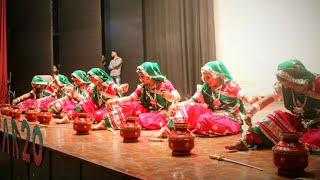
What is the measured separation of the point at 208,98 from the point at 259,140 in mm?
973

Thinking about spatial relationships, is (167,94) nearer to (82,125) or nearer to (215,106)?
(215,106)

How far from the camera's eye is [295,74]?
232 centimetres

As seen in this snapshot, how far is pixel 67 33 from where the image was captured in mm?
7156

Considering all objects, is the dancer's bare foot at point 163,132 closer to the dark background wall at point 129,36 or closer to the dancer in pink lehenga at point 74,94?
the dancer in pink lehenga at point 74,94

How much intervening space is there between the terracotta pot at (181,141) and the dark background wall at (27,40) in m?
5.84

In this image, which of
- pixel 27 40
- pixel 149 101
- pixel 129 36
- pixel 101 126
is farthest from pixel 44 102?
pixel 129 36

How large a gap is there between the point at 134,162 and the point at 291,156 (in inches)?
33.7

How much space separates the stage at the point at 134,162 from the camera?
181 cm

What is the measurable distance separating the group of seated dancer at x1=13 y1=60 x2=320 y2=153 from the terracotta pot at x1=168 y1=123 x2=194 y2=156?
1.05 feet

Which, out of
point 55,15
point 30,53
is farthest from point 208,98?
point 55,15

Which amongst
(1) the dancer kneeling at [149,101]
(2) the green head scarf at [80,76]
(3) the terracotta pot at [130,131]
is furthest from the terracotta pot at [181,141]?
(2) the green head scarf at [80,76]

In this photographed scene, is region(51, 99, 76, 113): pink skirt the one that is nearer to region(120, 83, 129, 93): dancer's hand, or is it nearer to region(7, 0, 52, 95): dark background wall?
region(120, 83, 129, 93): dancer's hand

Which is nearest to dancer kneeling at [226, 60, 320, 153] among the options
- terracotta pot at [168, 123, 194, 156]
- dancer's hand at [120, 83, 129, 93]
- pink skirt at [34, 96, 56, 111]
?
terracotta pot at [168, 123, 194, 156]

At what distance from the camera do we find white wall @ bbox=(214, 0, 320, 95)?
4.79m
